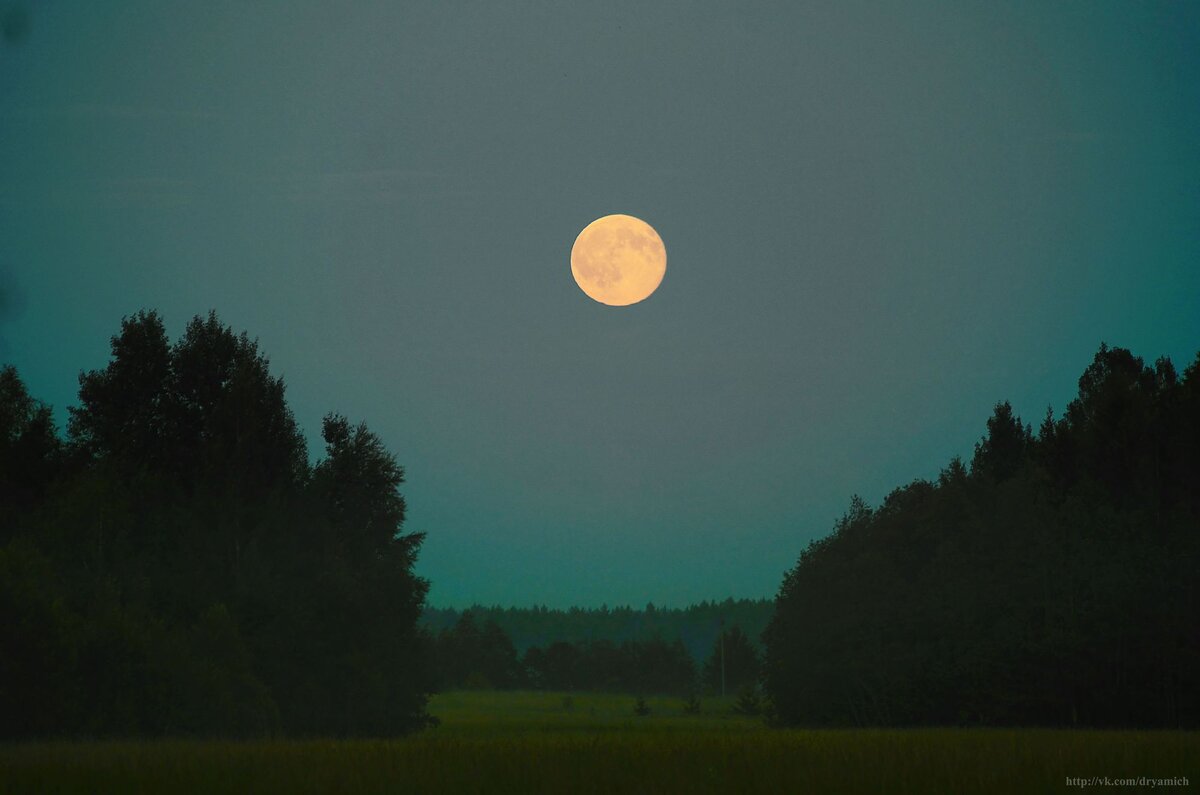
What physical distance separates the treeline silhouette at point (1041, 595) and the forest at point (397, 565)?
125mm

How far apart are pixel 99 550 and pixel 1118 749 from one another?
141 feet

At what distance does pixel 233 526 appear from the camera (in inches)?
2100

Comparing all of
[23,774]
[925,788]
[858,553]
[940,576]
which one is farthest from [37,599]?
[858,553]

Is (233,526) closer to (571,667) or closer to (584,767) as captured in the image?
(584,767)

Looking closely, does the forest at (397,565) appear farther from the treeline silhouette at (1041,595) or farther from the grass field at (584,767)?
the grass field at (584,767)

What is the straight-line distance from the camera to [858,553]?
72.5 m

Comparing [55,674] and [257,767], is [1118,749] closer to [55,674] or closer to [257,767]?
[257,767]

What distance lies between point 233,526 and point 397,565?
Answer: 8.78 metres

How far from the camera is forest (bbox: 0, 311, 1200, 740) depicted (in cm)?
4909

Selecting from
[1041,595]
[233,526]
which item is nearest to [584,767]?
[233,526]

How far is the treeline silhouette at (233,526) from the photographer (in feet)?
159

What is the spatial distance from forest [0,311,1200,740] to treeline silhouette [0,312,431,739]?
4.4 inches

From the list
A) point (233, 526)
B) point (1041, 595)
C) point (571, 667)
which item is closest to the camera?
point (233, 526)

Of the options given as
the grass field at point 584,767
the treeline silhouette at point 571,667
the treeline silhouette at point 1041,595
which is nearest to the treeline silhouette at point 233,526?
the grass field at point 584,767
